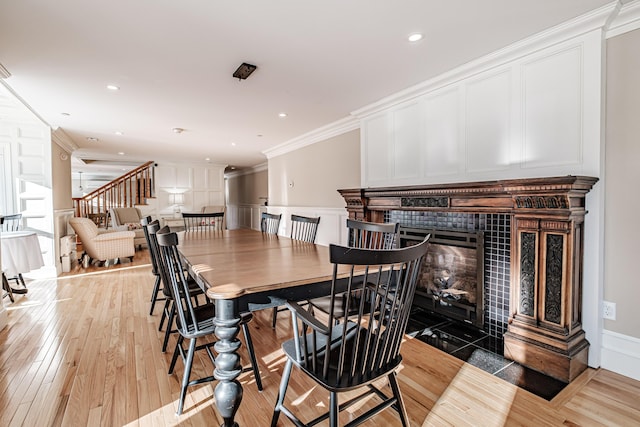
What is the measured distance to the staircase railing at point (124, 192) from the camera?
7.29 metres

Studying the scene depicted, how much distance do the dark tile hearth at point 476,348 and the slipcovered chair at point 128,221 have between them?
637cm

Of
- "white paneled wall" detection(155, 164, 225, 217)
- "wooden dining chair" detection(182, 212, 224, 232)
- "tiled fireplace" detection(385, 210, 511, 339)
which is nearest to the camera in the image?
"tiled fireplace" detection(385, 210, 511, 339)

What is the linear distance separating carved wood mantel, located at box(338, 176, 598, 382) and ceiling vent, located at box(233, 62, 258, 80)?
2.12 meters

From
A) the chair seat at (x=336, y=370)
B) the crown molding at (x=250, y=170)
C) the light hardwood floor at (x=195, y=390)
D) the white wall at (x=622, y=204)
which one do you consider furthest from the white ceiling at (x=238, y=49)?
the crown molding at (x=250, y=170)

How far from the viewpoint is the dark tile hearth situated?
6.08 feet

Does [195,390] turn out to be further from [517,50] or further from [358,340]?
[517,50]

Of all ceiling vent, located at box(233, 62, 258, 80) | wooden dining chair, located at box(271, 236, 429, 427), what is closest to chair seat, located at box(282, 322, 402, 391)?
wooden dining chair, located at box(271, 236, 429, 427)

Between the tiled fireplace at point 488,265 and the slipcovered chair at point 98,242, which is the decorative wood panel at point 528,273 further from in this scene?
the slipcovered chair at point 98,242

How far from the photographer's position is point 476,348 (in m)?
2.31

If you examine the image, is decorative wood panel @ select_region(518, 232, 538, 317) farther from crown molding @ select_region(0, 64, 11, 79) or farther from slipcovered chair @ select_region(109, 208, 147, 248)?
slipcovered chair @ select_region(109, 208, 147, 248)

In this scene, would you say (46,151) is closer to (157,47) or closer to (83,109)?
(83,109)

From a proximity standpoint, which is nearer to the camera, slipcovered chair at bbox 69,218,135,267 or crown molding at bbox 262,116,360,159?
crown molding at bbox 262,116,360,159

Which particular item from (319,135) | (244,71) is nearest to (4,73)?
(244,71)

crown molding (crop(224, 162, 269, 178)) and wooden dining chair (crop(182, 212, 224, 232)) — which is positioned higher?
crown molding (crop(224, 162, 269, 178))
